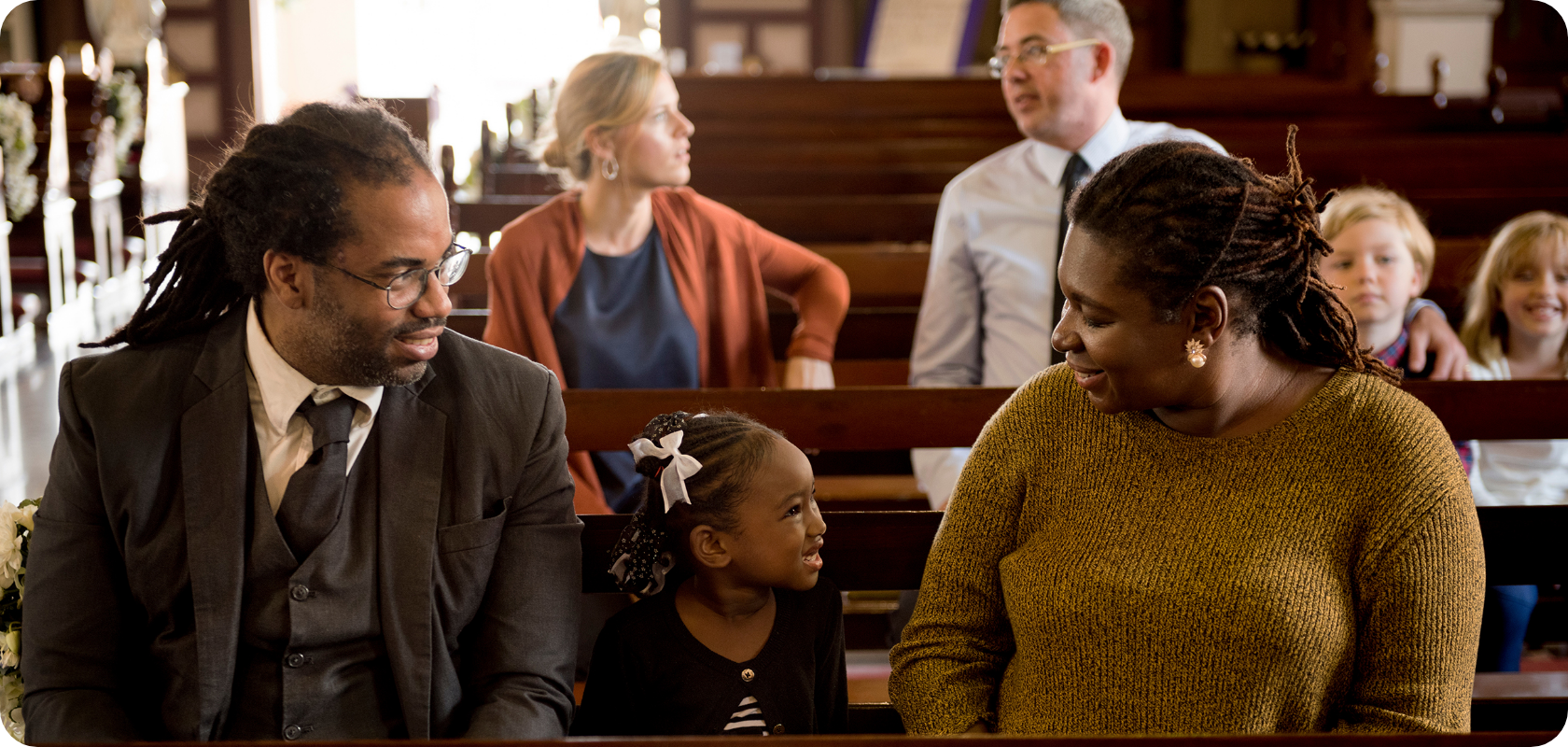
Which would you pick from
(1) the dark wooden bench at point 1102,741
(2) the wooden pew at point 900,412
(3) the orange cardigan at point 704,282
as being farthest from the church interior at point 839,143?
(1) the dark wooden bench at point 1102,741

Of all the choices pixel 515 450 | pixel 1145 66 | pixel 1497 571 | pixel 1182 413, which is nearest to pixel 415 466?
pixel 515 450

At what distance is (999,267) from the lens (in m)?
2.86

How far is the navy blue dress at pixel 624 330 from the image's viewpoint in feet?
8.73

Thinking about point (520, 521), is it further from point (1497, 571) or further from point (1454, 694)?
point (1497, 571)

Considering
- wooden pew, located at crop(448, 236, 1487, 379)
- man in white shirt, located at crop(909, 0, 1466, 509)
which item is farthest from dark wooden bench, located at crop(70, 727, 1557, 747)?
wooden pew, located at crop(448, 236, 1487, 379)

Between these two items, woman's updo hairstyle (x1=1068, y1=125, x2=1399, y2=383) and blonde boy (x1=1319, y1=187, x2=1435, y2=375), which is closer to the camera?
woman's updo hairstyle (x1=1068, y1=125, x2=1399, y2=383)

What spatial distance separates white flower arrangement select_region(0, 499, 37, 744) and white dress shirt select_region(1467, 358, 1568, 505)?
2742 mm

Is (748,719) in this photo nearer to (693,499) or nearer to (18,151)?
(693,499)

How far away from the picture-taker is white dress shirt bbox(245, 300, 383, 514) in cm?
149

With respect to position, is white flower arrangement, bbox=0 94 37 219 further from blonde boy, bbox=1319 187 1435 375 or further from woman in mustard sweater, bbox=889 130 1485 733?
woman in mustard sweater, bbox=889 130 1485 733

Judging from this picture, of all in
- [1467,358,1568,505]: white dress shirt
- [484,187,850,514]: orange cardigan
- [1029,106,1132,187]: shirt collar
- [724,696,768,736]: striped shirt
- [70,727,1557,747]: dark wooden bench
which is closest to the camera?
[70,727,1557,747]: dark wooden bench

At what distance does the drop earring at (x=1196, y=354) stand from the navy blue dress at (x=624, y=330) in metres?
1.40

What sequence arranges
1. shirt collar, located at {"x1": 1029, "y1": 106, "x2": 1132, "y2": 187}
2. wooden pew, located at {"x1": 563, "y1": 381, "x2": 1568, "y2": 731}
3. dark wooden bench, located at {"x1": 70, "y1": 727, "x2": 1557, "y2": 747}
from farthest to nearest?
1. shirt collar, located at {"x1": 1029, "y1": 106, "x2": 1132, "y2": 187}
2. wooden pew, located at {"x1": 563, "y1": 381, "x2": 1568, "y2": 731}
3. dark wooden bench, located at {"x1": 70, "y1": 727, "x2": 1557, "y2": 747}

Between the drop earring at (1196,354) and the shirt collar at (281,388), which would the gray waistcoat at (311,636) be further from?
the drop earring at (1196,354)
